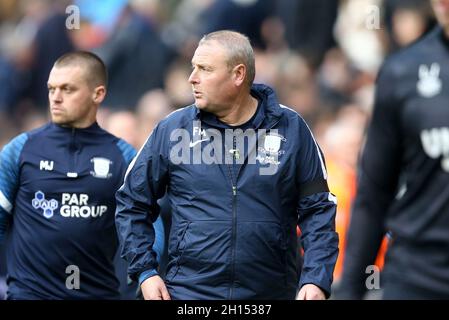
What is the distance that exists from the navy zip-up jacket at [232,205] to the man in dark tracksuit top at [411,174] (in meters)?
1.16

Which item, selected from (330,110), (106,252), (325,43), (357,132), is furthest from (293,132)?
(325,43)

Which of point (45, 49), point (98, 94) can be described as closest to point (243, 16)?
point (45, 49)

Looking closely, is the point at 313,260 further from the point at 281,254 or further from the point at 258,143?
the point at 258,143

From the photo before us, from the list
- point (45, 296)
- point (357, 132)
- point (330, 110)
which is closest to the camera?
point (45, 296)

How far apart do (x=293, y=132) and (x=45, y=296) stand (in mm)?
1942

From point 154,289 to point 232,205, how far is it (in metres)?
0.62

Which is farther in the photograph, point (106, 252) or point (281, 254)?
point (106, 252)

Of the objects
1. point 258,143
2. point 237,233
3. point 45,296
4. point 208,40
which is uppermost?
point 208,40

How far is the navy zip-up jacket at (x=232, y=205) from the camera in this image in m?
6.77

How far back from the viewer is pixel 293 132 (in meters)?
7.01

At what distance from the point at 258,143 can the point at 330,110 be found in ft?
18.6

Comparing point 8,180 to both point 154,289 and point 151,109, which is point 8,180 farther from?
point 151,109

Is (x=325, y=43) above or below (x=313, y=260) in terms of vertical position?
above

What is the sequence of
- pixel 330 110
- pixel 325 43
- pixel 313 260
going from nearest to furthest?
pixel 313 260 → pixel 330 110 → pixel 325 43
